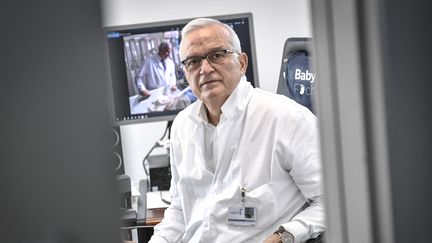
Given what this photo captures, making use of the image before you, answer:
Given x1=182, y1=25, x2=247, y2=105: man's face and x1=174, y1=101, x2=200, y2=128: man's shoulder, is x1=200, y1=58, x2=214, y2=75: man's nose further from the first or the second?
x1=174, y1=101, x2=200, y2=128: man's shoulder

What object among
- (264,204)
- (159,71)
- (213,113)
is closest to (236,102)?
(213,113)

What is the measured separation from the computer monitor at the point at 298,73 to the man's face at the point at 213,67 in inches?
17.8

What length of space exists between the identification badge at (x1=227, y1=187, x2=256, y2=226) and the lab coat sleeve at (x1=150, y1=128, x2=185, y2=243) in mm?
277

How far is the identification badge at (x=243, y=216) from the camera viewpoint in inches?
65.3

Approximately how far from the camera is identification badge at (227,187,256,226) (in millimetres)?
1660

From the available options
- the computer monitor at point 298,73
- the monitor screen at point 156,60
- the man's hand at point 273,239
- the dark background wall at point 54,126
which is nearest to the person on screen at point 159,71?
the monitor screen at point 156,60

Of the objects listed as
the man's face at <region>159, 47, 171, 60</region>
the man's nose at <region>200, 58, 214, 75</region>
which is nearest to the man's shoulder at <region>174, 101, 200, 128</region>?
the man's nose at <region>200, 58, 214, 75</region>

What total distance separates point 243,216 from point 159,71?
1.07 metres

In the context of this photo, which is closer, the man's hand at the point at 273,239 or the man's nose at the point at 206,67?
the man's hand at the point at 273,239

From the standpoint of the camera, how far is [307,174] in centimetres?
167

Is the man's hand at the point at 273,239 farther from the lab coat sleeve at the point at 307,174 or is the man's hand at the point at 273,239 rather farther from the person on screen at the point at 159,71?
the person on screen at the point at 159,71

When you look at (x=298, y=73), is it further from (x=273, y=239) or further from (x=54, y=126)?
(x=54, y=126)

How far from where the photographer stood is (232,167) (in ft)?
5.74

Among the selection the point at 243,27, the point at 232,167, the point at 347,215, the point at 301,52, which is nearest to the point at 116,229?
the point at 347,215
